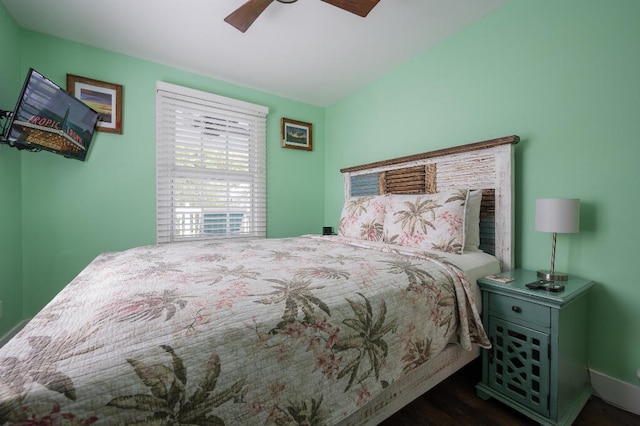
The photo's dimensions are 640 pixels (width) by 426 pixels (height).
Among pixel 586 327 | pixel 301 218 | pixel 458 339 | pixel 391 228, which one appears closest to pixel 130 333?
pixel 458 339

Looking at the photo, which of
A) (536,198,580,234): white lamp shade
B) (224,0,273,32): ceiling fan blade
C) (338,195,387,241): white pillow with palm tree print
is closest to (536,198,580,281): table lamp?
(536,198,580,234): white lamp shade

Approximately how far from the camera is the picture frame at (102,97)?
7.45ft

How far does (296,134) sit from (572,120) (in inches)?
105

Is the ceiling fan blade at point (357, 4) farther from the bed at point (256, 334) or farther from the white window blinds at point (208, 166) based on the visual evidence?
the white window blinds at point (208, 166)

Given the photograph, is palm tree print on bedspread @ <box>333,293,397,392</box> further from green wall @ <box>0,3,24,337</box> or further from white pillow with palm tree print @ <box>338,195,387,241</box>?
green wall @ <box>0,3,24,337</box>

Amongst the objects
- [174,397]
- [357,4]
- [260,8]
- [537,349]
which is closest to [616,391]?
[537,349]

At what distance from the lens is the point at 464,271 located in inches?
57.6

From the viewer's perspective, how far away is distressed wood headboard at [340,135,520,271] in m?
1.78

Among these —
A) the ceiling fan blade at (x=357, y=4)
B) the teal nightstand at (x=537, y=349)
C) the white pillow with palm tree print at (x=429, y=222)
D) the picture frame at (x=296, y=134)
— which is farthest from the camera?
the picture frame at (x=296, y=134)

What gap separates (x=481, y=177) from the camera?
1.94 meters

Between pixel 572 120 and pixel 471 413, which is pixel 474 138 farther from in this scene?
pixel 471 413

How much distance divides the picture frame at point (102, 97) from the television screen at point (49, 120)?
0.58 ft

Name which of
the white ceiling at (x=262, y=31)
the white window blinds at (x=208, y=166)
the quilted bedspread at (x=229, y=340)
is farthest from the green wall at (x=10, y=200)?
the quilted bedspread at (x=229, y=340)

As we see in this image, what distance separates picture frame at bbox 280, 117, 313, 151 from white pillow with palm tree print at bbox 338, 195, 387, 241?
1.29m
